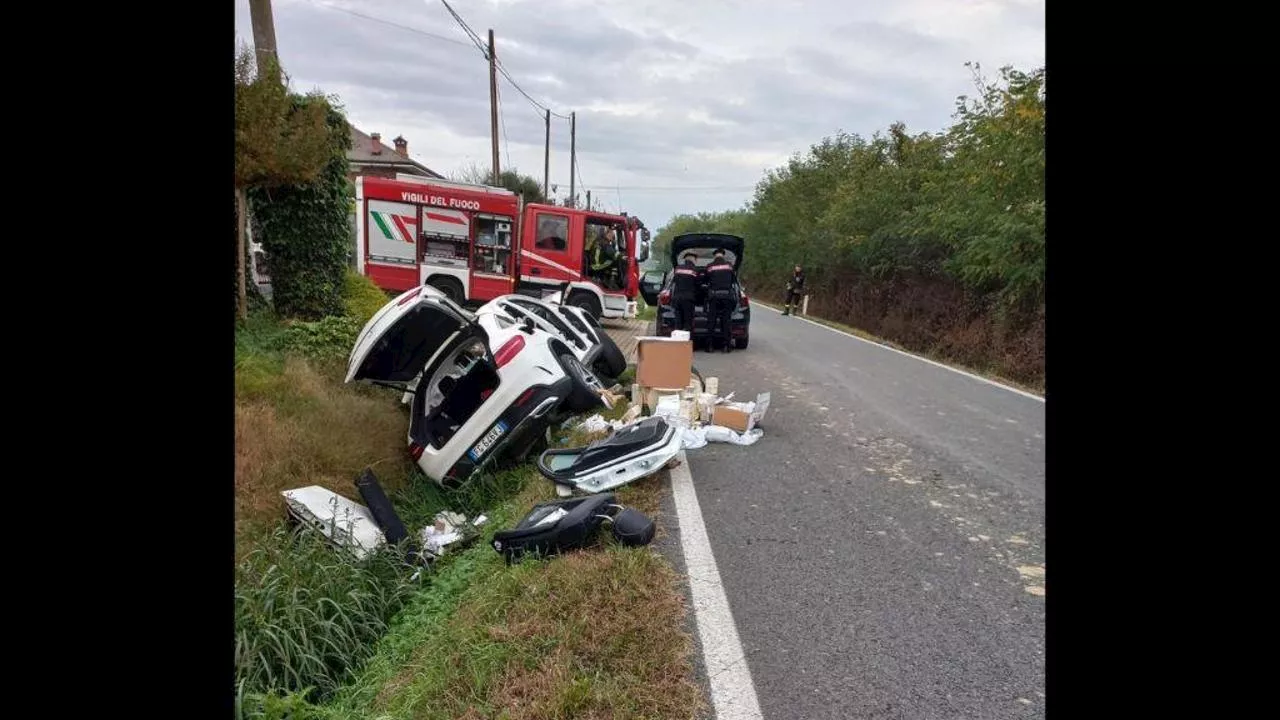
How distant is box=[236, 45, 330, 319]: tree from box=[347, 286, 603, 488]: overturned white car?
2737 mm

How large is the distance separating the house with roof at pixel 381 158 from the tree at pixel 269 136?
961 inches

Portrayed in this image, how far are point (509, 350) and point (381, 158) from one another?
34.4 m

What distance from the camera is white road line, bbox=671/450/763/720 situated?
249 cm

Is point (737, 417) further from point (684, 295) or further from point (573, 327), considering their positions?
point (684, 295)

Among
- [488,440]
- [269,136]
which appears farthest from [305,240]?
[488,440]

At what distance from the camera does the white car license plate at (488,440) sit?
17.7 feet
